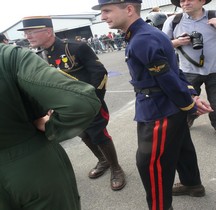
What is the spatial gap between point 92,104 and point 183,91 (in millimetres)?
924

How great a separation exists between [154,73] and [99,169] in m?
1.82

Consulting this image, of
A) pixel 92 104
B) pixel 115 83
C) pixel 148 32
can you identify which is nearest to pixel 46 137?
pixel 92 104

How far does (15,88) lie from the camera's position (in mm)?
1345

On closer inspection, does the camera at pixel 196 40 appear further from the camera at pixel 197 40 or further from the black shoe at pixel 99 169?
the black shoe at pixel 99 169

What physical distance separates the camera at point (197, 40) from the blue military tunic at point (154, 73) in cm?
98

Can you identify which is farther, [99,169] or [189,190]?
[99,169]

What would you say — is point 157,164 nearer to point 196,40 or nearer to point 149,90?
point 149,90

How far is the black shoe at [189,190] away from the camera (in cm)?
268

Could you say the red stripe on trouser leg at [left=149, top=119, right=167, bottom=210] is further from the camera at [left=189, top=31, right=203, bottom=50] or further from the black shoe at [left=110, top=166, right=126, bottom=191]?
the camera at [left=189, top=31, right=203, bottom=50]

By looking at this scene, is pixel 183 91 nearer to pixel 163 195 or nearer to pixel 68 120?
pixel 163 195

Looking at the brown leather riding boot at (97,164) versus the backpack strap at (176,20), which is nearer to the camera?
the backpack strap at (176,20)

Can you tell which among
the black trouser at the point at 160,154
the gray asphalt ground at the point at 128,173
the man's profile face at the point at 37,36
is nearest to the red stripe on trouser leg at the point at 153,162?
the black trouser at the point at 160,154

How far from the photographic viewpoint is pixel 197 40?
118 inches

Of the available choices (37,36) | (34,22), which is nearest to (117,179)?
(37,36)
